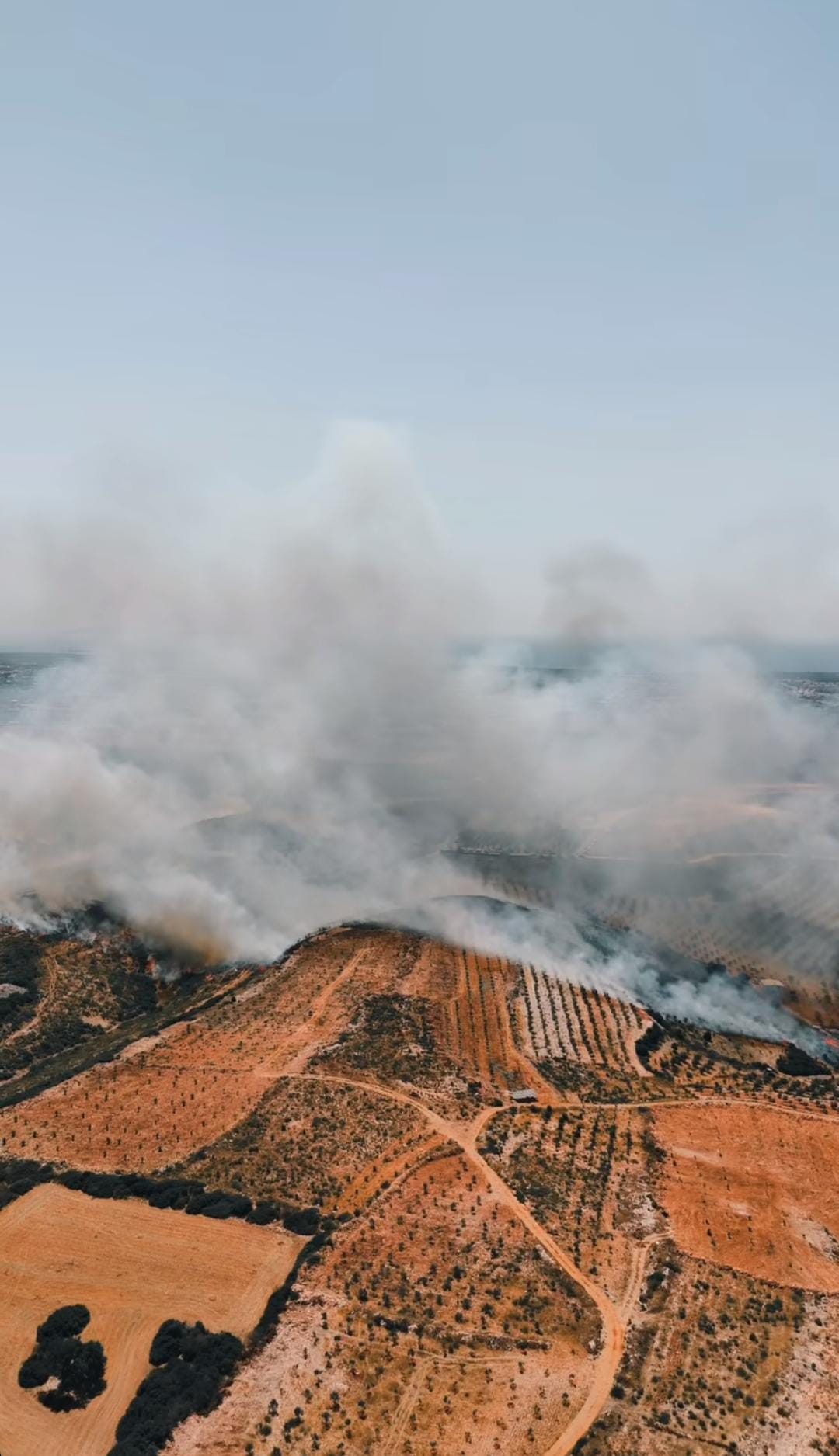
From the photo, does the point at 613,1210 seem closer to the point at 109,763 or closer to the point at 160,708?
the point at 109,763

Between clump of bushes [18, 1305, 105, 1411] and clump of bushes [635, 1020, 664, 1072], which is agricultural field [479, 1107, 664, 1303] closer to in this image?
clump of bushes [635, 1020, 664, 1072]

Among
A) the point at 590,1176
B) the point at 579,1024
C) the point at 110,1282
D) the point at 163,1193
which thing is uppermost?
the point at 163,1193

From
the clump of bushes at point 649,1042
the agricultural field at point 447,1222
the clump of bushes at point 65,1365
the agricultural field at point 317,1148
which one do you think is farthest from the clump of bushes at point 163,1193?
the clump of bushes at point 649,1042

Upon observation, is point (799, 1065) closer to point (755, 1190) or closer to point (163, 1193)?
point (755, 1190)

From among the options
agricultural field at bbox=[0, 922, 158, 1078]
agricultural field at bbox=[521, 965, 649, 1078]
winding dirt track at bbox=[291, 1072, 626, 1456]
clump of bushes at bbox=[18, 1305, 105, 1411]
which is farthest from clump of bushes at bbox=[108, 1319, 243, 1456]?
agricultural field at bbox=[521, 965, 649, 1078]

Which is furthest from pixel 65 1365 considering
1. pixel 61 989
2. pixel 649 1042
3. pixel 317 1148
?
pixel 649 1042

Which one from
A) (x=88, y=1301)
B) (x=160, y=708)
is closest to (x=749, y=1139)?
(x=88, y=1301)
